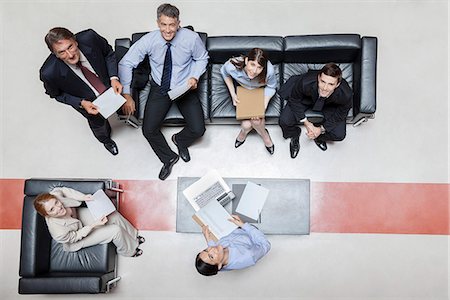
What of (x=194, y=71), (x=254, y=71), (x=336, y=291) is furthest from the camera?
(x=336, y=291)

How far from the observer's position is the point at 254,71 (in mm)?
3461

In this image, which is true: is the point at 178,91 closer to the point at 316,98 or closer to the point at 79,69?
the point at 79,69

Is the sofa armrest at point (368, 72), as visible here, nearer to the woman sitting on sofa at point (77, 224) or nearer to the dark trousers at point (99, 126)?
the dark trousers at point (99, 126)

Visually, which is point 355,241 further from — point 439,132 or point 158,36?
point 158,36

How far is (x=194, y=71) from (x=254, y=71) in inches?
25.8

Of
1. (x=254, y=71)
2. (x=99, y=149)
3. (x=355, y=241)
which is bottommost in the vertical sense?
(x=355, y=241)

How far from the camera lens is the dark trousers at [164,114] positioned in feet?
13.3

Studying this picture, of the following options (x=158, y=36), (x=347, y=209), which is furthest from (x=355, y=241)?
(x=158, y=36)

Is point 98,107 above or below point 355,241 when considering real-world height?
above

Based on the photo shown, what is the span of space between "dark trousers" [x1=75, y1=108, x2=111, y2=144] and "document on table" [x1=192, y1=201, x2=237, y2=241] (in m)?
1.29

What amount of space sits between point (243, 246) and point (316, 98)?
4.82 feet

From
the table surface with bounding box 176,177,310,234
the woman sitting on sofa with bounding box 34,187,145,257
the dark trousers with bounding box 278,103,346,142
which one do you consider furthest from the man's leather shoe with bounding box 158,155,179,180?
the dark trousers with bounding box 278,103,346,142

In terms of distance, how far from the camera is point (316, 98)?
378 centimetres

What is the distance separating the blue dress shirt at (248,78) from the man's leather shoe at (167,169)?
3.73ft
